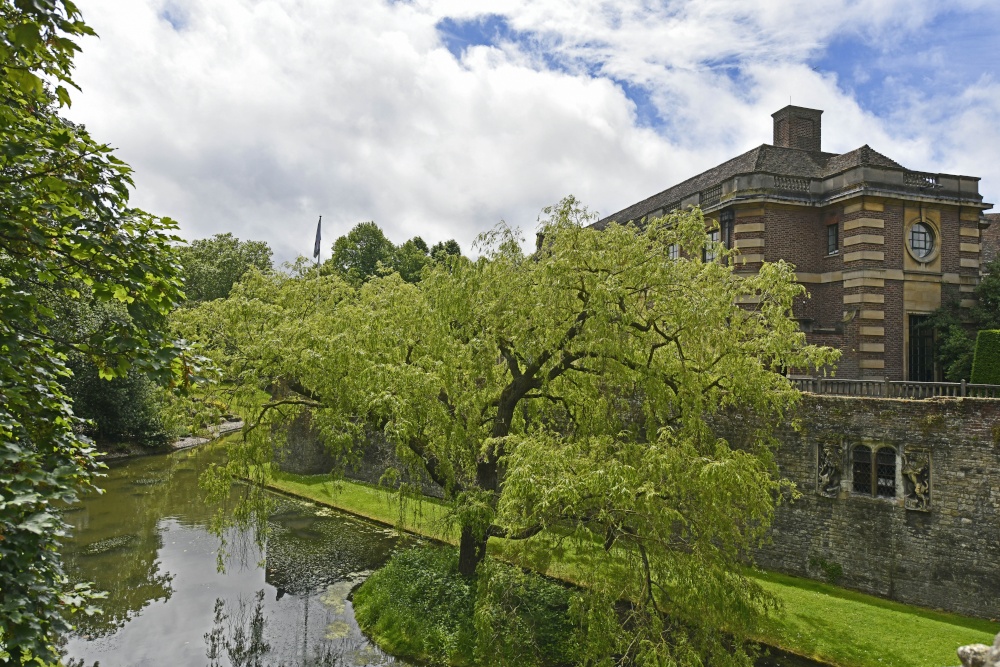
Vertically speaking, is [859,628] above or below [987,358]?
below

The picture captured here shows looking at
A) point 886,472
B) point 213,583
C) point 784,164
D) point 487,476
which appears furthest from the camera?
point 784,164

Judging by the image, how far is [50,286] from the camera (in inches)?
260

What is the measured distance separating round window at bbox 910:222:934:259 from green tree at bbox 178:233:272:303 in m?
52.3

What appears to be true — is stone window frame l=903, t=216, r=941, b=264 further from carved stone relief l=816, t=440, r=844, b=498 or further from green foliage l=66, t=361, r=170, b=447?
green foliage l=66, t=361, r=170, b=447

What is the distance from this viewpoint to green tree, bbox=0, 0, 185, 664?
5.10 metres

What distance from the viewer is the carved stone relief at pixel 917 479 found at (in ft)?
53.2

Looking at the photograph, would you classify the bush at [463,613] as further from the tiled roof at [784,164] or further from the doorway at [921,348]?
the tiled roof at [784,164]

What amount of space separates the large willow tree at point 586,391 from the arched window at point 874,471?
200 inches

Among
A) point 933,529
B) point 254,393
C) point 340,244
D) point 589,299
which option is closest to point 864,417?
point 933,529

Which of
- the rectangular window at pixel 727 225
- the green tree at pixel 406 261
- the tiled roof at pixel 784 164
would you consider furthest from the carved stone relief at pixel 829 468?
the green tree at pixel 406 261

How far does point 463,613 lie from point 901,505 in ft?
37.7

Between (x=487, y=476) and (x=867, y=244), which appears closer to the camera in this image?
(x=487, y=476)

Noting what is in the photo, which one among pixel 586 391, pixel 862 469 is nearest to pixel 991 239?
pixel 862 469

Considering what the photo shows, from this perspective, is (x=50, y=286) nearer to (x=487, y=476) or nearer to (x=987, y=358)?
(x=487, y=476)
